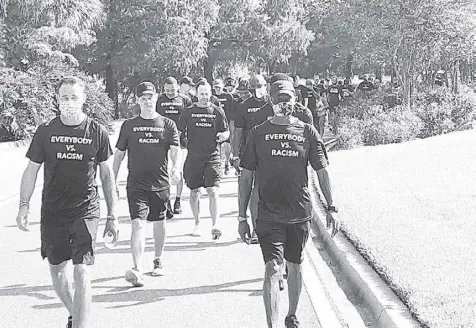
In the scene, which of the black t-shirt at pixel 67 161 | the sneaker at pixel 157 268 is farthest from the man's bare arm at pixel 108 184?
the sneaker at pixel 157 268

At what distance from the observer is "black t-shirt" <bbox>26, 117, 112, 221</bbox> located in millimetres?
5578

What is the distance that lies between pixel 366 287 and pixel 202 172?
3394mm

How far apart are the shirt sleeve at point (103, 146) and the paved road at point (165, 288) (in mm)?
1453

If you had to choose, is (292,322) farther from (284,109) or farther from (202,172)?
(202,172)

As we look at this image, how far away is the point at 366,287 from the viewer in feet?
23.1

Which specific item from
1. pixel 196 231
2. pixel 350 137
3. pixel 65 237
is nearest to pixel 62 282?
pixel 65 237

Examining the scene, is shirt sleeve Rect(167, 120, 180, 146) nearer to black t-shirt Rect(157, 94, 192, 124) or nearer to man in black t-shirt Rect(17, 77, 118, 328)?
man in black t-shirt Rect(17, 77, 118, 328)

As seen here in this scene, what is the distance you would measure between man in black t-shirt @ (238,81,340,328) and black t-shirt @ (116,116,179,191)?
203 cm

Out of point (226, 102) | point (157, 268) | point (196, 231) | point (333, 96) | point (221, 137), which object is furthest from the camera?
point (333, 96)

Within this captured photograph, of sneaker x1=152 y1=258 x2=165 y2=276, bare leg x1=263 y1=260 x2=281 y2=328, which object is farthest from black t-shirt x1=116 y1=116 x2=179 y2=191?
bare leg x1=263 y1=260 x2=281 y2=328

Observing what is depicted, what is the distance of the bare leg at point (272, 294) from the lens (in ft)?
17.9

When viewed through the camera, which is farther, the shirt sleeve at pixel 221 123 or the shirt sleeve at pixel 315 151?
the shirt sleeve at pixel 221 123

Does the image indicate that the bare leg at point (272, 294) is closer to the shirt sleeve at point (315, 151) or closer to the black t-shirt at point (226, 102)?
the shirt sleeve at point (315, 151)

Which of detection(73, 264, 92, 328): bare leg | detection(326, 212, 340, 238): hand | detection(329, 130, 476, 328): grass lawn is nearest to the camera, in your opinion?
detection(73, 264, 92, 328): bare leg
